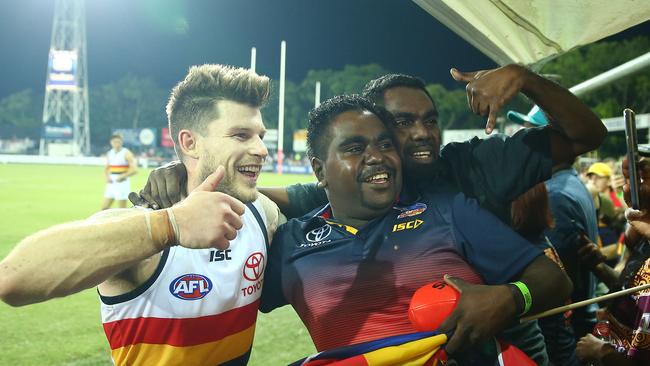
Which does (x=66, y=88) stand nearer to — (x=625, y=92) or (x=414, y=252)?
(x=625, y=92)

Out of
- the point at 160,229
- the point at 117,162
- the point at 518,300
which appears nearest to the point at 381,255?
the point at 518,300

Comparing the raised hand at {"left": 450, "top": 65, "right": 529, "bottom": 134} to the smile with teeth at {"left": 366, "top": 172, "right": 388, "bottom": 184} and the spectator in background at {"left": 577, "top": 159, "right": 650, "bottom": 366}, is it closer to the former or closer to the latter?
the smile with teeth at {"left": 366, "top": 172, "right": 388, "bottom": 184}

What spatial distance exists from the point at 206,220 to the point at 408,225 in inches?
39.7

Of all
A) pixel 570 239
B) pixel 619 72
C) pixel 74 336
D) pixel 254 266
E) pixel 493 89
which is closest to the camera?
pixel 493 89

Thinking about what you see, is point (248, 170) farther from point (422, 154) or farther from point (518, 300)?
point (518, 300)

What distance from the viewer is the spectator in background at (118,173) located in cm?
1357

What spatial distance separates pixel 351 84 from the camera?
→ 6056 centimetres

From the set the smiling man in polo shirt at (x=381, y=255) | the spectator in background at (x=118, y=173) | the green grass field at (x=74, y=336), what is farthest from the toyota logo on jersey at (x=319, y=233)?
the spectator in background at (x=118, y=173)

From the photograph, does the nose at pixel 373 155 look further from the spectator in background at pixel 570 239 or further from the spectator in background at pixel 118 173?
the spectator in background at pixel 118 173

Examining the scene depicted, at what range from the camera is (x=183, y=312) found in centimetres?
235

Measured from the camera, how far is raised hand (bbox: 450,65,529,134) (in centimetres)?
221

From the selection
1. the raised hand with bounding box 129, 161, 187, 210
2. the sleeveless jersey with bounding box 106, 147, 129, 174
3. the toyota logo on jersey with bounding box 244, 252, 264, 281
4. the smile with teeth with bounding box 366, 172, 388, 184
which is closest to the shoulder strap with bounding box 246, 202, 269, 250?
the toyota logo on jersey with bounding box 244, 252, 264, 281

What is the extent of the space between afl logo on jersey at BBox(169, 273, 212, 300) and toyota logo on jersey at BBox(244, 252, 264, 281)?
0.20 metres

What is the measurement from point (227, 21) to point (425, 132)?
250 feet
